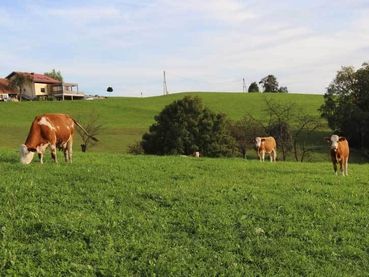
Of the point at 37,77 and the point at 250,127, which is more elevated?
the point at 37,77

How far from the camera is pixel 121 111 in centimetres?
11850

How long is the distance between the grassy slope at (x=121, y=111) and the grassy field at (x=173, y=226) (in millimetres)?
60176

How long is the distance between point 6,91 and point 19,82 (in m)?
4.57

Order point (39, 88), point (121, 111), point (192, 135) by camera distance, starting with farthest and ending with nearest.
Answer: point (39, 88) → point (121, 111) → point (192, 135)

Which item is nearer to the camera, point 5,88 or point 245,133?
point 245,133

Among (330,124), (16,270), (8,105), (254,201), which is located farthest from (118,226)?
(8,105)

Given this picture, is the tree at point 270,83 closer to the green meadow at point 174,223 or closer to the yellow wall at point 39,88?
the yellow wall at point 39,88

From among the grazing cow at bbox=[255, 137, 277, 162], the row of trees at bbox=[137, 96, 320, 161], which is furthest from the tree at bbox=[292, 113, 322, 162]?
the grazing cow at bbox=[255, 137, 277, 162]

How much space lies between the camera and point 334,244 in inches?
427

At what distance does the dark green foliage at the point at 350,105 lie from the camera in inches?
3177

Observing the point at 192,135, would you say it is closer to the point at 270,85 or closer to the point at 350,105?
the point at 350,105

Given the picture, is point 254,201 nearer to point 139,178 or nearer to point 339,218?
point 339,218

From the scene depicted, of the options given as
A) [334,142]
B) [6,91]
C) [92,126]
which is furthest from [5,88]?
[334,142]

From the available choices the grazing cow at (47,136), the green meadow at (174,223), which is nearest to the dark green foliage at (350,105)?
the green meadow at (174,223)
